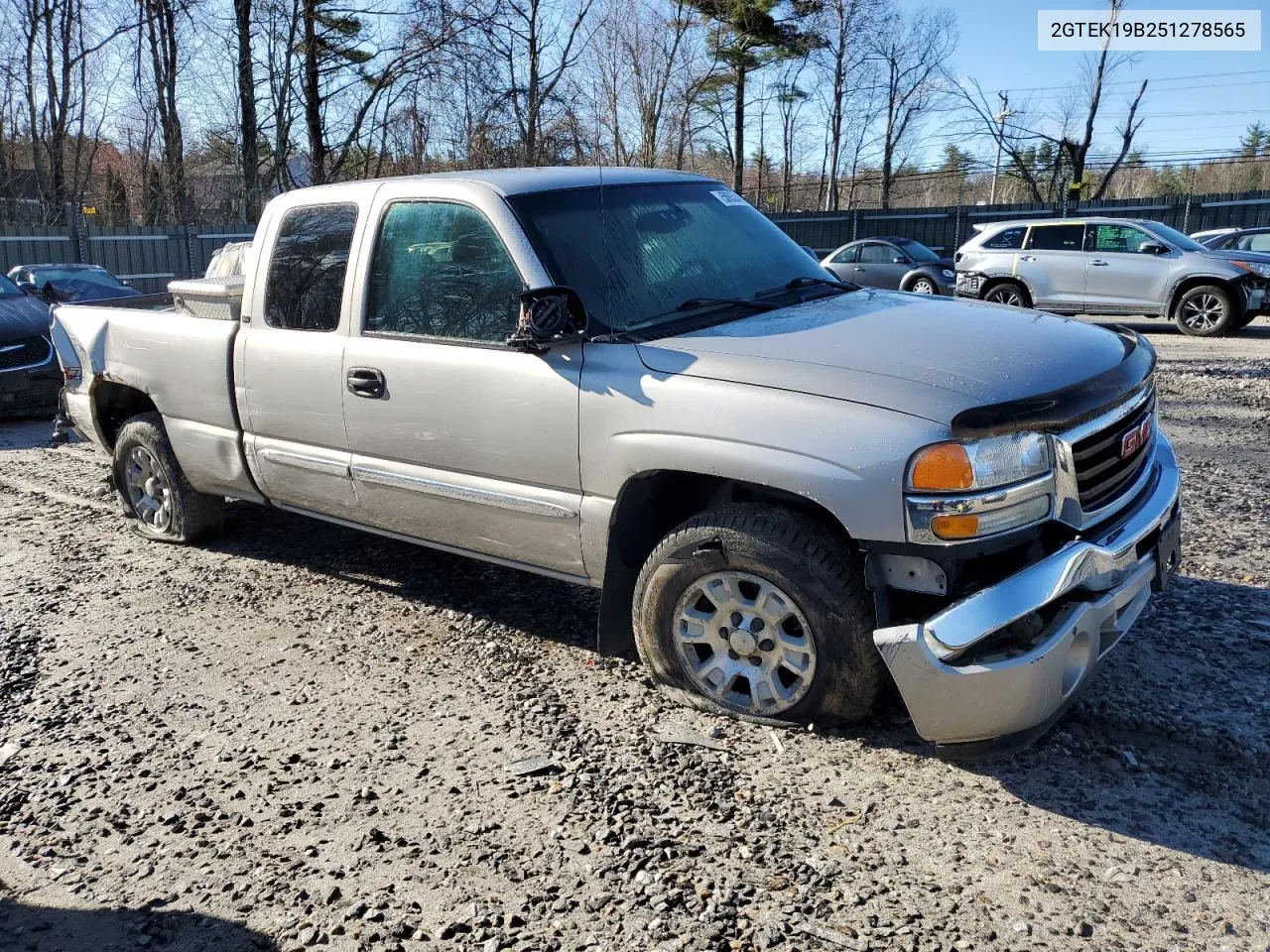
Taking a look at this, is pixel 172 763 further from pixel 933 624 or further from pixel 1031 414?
pixel 1031 414

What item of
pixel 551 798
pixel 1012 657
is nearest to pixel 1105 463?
pixel 1012 657

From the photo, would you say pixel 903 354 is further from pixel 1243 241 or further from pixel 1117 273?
pixel 1243 241

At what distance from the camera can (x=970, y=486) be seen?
297cm

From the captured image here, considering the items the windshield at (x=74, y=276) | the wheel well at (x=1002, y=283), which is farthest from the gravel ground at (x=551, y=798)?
the wheel well at (x=1002, y=283)

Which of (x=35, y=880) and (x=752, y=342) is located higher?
(x=752, y=342)

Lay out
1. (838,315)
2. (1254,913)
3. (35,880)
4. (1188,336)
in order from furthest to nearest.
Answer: (1188,336), (838,315), (35,880), (1254,913)

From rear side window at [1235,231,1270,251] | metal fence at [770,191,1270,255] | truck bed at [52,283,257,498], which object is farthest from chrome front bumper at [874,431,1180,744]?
metal fence at [770,191,1270,255]

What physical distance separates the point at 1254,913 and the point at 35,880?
328 centimetres

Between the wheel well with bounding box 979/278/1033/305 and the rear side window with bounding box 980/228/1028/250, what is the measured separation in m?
0.52

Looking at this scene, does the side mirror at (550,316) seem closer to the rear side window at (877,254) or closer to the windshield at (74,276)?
the windshield at (74,276)

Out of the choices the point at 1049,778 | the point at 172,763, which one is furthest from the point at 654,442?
the point at 172,763

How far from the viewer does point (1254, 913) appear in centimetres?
258

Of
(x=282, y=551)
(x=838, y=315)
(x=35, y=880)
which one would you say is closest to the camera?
(x=35, y=880)

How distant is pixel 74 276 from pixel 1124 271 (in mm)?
14678
